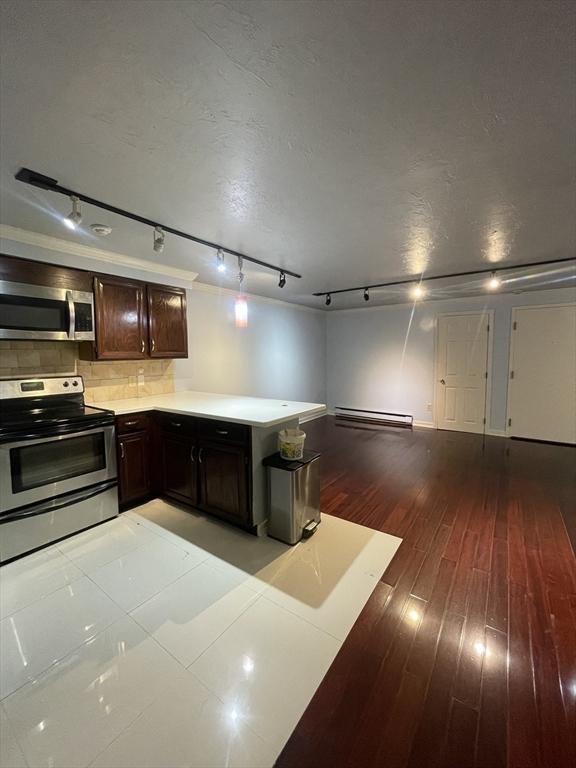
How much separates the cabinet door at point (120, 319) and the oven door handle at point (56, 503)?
3.65 ft

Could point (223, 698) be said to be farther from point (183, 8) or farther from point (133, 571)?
point (183, 8)

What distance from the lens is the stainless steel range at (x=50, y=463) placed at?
Answer: 2.16m

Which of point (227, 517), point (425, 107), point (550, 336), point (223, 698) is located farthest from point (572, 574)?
point (550, 336)

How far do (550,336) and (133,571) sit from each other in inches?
235

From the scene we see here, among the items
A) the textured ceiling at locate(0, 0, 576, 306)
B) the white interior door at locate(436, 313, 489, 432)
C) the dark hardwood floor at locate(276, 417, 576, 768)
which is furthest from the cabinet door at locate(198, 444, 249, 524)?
the white interior door at locate(436, 313, 489, 432)

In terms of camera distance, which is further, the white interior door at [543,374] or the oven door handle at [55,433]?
the white interior door at [543,374]

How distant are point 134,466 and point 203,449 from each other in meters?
0.76

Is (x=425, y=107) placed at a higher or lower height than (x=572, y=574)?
higher

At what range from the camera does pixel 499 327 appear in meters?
5.18

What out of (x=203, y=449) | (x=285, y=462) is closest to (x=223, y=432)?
(x=203, y=449)

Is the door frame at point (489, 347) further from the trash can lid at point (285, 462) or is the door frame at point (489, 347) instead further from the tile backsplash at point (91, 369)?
the tile backsplash at point (91, 369)

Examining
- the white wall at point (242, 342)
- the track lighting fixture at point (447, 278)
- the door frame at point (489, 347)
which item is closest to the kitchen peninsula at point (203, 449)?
the white wall at point (242, 342)

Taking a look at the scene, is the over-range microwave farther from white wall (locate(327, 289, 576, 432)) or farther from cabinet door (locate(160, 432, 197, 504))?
white wall (locate(327, 289, 576, 432))

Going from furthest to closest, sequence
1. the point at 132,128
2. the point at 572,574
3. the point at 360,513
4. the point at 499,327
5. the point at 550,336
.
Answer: the point at 499,327 < the point at 550,336 < the point at 360,513 < the point at 572,574 < the point at 132,128
